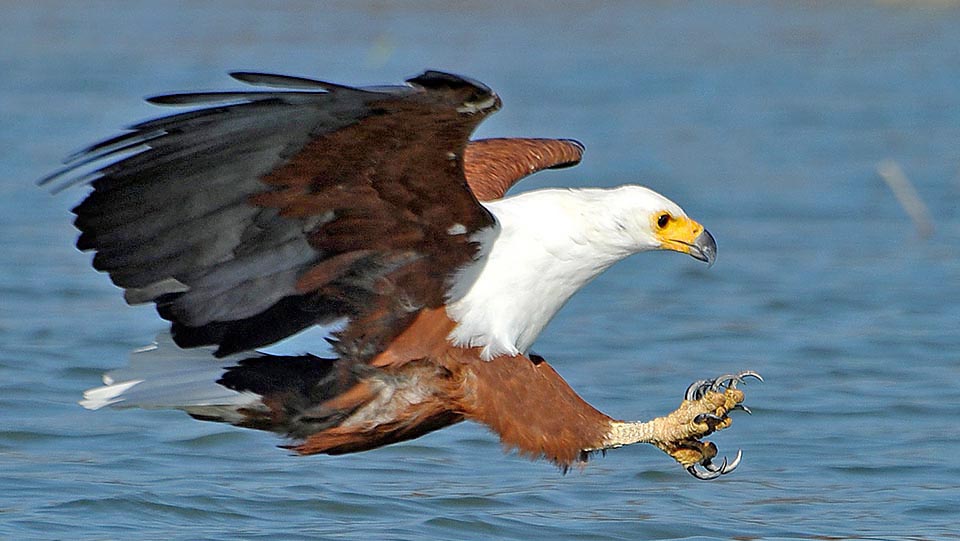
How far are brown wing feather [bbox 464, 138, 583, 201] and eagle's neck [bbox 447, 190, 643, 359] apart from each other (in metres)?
0.73

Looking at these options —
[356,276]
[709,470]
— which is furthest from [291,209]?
[709,470]

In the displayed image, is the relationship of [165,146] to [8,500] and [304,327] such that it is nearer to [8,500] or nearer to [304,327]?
[304,327]

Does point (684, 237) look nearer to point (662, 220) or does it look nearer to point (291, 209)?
point (662, 220)

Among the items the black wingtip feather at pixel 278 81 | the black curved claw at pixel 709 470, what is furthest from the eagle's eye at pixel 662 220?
the black wingtip feather at pixel 278 81

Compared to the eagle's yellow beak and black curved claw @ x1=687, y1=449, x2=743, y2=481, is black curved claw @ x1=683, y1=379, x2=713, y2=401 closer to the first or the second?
black curved claw @ x1=687, y1=449, x2=743, y2=481

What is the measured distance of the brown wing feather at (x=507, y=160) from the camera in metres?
6.08

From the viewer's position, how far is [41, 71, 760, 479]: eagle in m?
4.81

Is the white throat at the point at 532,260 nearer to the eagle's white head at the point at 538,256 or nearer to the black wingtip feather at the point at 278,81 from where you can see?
the eagle's white head at the point at 538,256

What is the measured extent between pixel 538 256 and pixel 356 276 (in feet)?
1.82

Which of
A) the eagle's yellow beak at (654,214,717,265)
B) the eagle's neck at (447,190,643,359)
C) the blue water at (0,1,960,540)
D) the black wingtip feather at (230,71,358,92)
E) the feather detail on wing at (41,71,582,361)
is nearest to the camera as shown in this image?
the black wingtip feather at (230,71,358,92)

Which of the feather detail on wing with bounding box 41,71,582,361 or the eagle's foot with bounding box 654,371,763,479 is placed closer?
the feather detail on wing with bounding box 41,71,582,361

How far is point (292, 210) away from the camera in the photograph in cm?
498

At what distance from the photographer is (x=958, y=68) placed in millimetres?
17641

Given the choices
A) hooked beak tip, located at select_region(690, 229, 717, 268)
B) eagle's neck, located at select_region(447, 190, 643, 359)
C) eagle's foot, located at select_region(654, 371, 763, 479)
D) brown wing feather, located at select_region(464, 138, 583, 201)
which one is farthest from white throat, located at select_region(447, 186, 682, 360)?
brown wing feather, located at select_region(464, 138, 583, 201)
